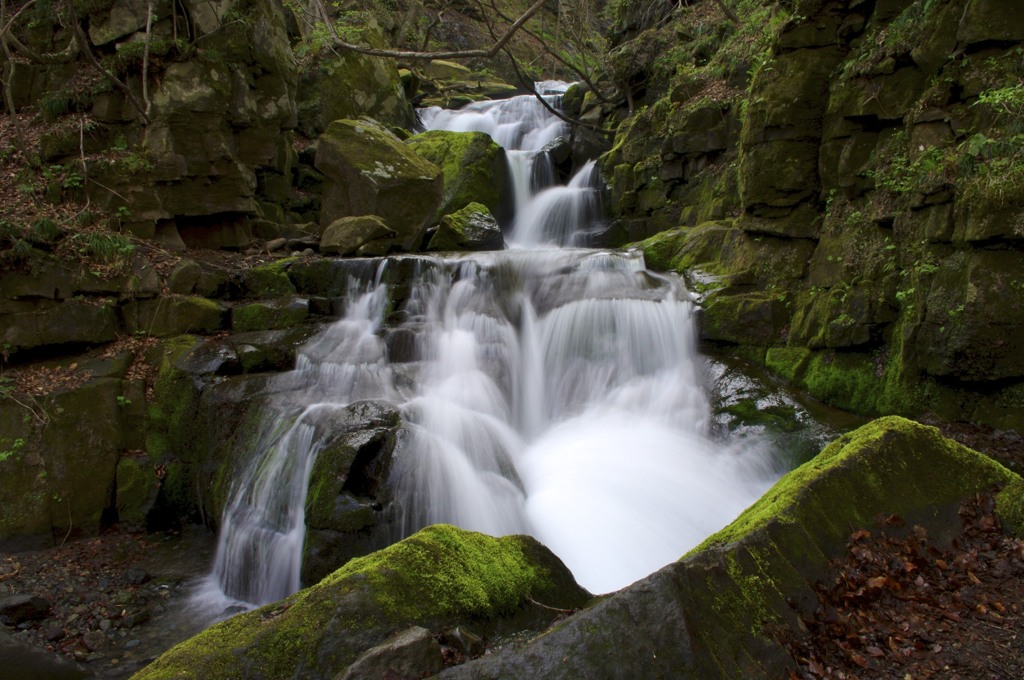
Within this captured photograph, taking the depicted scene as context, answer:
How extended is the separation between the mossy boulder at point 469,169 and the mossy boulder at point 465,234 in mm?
2102

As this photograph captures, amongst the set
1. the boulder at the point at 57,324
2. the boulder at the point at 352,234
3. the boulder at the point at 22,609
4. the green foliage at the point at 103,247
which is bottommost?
the boulder at the point at 22,609

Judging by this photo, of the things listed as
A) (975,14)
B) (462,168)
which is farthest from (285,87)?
(975,14)

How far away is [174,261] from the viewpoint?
922 centimetres

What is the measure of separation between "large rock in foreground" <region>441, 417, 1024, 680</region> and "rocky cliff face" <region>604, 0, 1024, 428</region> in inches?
118

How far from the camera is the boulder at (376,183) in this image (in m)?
11.8

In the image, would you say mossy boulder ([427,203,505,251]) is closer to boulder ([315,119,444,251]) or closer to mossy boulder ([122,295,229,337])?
boulder ([315,119,444,251])

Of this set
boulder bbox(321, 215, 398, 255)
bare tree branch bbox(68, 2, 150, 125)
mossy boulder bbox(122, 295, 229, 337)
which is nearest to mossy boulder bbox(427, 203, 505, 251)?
boulder bbox(321, 215, 398, 255)

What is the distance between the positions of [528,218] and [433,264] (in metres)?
5.63

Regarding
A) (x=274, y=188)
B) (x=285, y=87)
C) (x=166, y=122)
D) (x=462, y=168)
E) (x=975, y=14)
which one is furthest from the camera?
(x=462, y=168)

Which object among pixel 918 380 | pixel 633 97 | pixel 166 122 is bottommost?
pixel 918 380

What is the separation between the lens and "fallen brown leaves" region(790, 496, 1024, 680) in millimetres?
2584

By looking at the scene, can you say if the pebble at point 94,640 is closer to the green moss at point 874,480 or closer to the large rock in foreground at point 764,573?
the large rock in foreground at point 764,573

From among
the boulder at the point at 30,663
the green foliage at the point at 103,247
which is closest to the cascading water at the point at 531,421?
the boulder at the point at 30,663

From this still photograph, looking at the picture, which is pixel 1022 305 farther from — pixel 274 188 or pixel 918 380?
pixel 274 188
